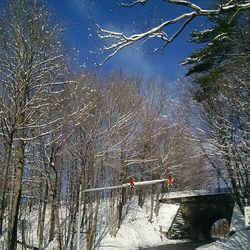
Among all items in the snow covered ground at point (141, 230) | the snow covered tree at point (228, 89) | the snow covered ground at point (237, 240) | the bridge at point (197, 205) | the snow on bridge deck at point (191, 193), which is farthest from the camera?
the snow on bridge deck at point (191, 193)

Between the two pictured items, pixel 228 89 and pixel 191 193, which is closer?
pixel 228 89

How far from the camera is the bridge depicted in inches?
1522

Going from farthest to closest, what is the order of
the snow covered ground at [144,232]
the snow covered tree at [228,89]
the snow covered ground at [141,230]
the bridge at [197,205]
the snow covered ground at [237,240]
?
the bridge at [197,205], the snow covered ground at [141,230], the snow covered ground at [144,232], the snow covered ground at [237,240], the snow covered tree at [228,89]

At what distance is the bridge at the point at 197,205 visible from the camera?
38656 millimetres

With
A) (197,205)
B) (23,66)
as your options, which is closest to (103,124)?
(23,66)

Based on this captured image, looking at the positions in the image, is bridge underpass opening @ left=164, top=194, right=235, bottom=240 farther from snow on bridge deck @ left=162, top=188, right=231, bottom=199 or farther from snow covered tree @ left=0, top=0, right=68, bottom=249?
snow covered tree @ left=0, top=0, right=68, bottom=249

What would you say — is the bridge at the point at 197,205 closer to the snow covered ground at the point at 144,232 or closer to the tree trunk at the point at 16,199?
the snow covered ground at the point at 144,232

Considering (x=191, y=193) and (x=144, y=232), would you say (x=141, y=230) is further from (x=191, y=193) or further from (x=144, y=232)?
(x=191, y=193)

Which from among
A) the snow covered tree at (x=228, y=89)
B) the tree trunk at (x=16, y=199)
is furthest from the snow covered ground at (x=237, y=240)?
the tree trunk at (x=16, y=199)

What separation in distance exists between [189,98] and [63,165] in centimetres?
878

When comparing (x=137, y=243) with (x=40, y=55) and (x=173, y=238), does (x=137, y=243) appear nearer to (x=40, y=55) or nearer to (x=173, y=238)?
(x=173, y=238)

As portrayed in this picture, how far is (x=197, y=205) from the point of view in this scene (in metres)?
39.8

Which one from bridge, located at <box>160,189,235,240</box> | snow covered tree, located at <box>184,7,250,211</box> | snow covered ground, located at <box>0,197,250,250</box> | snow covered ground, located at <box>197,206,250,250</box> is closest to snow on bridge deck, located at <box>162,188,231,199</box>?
bridge, located at <box>160,189,235,240</box>

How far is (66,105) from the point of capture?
19656 mm
